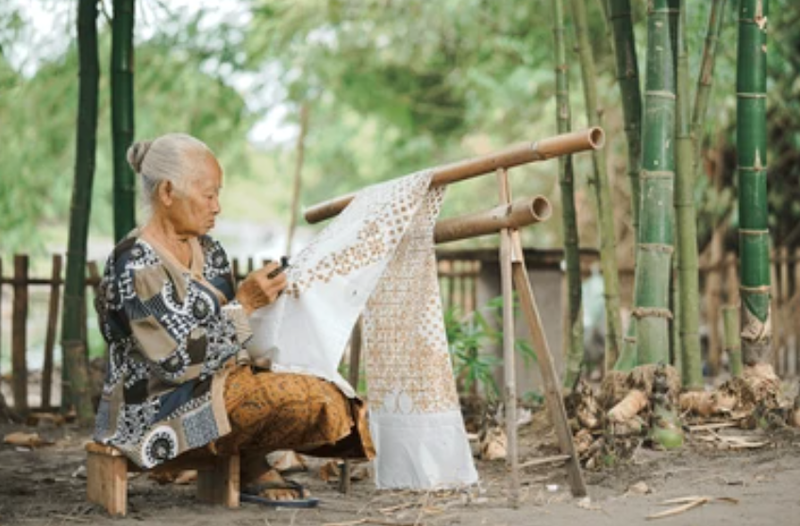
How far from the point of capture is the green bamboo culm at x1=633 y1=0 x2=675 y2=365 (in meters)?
4.12

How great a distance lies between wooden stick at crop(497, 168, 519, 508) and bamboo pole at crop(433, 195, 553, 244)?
0.04 metres

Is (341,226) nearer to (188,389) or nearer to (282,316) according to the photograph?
(282,316)

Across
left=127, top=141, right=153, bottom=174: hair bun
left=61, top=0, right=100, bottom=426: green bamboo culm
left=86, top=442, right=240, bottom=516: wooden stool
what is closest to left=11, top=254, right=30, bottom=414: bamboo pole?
left=61, top=0, right=100, bottom=426: green bamboo culm

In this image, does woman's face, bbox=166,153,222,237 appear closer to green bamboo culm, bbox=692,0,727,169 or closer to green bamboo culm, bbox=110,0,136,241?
green bamboo culm, bbox=110,0,136,241

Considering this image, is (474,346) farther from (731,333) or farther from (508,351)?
(508,351)

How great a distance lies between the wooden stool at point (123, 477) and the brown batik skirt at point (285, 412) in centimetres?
15

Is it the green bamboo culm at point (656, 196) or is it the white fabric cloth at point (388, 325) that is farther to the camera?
the green bamboo culm at point (656, 196)

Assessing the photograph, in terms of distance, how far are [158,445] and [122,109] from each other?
263 centimetres

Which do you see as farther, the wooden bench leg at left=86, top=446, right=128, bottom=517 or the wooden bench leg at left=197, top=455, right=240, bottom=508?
the wooden bench leg at left=197, top=455, right=240, bottom=508

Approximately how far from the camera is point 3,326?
13375mm

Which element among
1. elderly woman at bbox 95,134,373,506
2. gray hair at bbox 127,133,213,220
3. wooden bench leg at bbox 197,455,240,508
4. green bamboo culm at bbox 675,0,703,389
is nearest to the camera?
elderly woman at bbox 95,134,373,506

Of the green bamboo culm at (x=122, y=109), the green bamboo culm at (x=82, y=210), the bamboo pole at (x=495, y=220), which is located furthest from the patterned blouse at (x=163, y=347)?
the green bamboo culm at (x=82, y=210)

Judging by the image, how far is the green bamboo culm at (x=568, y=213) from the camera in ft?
16.5

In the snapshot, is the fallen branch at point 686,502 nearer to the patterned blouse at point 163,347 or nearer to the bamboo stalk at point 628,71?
the patterned blouse at point 163,347
